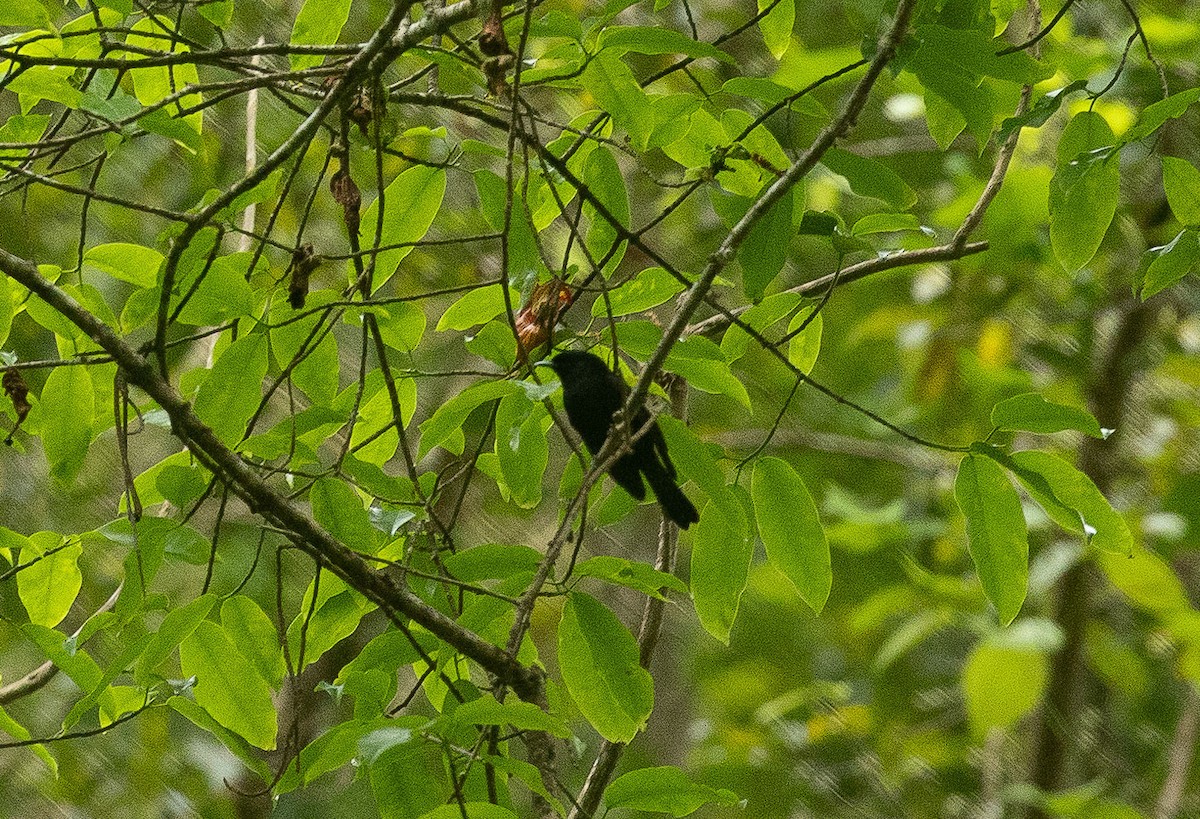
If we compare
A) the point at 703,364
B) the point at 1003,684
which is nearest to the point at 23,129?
the point at 703,364

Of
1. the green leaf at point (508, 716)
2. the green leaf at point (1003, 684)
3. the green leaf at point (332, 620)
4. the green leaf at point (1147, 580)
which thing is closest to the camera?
the green leaf at point (508, 716)

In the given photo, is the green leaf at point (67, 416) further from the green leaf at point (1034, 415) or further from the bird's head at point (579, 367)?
the green leaf at point (1034, 415)

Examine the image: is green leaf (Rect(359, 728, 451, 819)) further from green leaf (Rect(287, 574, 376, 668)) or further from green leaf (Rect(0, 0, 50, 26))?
green leaf (Rect(0, 0, 50, 26))

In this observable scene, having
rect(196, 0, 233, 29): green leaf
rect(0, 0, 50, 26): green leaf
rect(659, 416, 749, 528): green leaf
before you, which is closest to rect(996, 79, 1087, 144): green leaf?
rect(659, 416, 749, 528): green leaf

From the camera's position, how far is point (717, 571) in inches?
57.1

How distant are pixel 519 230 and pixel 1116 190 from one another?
2.29 feet

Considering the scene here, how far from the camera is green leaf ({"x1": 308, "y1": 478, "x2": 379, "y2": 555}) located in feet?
4.67

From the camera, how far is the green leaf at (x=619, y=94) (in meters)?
1.38

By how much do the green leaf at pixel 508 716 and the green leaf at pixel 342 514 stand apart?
35 centimetres

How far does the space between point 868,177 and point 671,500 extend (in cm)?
46

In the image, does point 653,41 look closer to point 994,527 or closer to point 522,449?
point 522,449

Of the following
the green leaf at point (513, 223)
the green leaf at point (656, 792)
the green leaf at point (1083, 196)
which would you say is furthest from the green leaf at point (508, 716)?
the green leaf at point (1083, 196)

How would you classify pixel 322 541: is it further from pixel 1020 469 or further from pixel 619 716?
pixel 1020 469

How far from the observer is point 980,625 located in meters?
3.49
